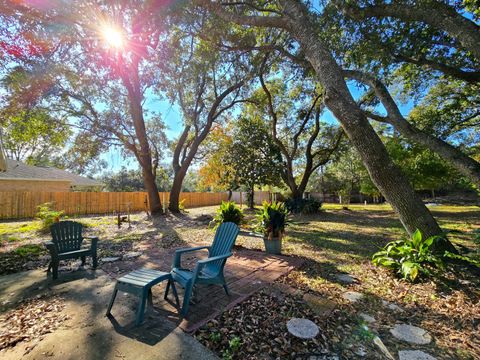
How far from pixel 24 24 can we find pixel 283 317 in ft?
30.4

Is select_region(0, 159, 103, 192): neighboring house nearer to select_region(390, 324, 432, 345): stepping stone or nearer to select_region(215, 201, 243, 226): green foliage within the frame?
select_region(215, 201, 243, 226): green foliage

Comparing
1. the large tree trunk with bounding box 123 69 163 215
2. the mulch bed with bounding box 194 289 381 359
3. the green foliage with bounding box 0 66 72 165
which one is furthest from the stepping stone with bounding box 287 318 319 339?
the large tree trunk with bounding box 123 69 163 215

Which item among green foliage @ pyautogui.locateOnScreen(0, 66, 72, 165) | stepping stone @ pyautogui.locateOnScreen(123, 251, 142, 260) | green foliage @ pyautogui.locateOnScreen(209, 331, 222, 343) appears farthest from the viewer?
green foliage @ pyautogui.locateOnScreen(0, 66, 72, 165)

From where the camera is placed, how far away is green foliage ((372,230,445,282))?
10.1 ft

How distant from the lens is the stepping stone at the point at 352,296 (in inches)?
110

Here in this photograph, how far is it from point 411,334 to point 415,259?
148 cm

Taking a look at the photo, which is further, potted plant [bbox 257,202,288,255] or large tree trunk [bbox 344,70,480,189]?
potted plant [bbox 257,202,288,255]

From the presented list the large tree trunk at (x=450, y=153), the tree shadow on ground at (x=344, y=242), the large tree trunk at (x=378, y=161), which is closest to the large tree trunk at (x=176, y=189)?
the tree shadow on ground at (x=344, y=242)

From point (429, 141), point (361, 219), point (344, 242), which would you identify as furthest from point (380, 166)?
point (361, 219)

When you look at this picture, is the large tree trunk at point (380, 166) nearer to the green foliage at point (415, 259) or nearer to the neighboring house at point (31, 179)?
the green foliage at point (415, 259)

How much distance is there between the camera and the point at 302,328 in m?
2.16

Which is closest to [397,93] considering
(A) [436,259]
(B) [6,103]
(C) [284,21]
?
(C) [284,21]

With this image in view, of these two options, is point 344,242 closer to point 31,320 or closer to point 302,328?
point 302,328

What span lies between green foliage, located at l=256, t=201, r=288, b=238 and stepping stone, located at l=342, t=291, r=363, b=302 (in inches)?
74.9
